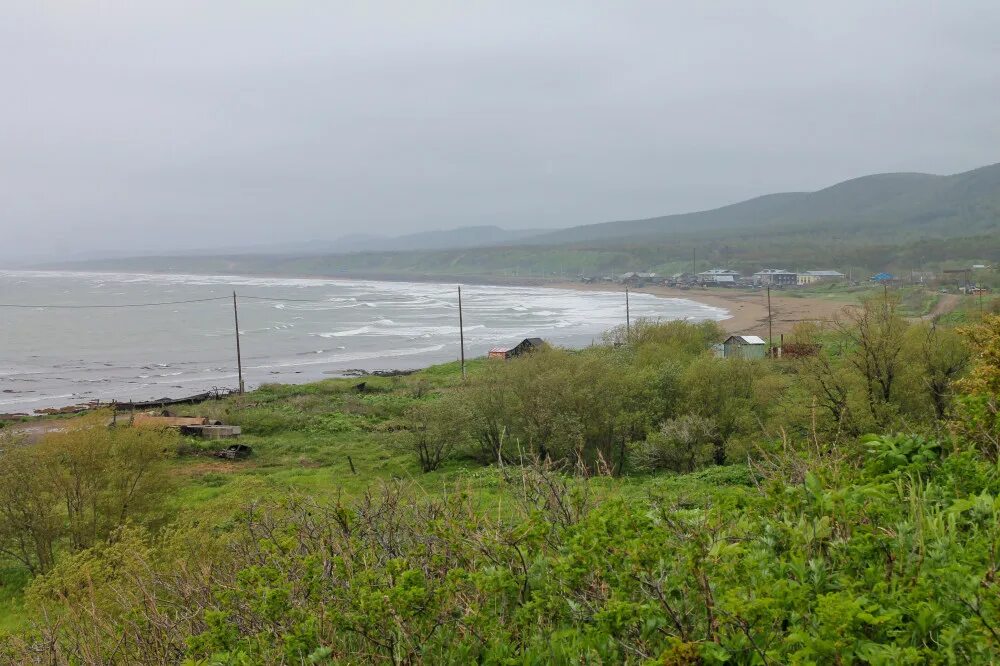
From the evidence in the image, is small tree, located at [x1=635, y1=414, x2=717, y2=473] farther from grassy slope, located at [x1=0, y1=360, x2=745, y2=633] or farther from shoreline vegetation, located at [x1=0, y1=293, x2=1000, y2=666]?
shoreline vegetation, located at [x1=0, y1=293, x2=1000, y2=666]

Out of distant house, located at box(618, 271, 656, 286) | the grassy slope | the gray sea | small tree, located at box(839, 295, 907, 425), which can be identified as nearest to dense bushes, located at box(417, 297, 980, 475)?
small tree, located at box(839, 295, 907, 425)

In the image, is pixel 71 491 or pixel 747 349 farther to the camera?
pixel 747 349

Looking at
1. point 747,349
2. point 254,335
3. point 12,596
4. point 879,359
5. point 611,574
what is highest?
point 611,574

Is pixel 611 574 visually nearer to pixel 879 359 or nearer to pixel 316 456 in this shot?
pixel 879 359

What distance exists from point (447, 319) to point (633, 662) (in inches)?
3469

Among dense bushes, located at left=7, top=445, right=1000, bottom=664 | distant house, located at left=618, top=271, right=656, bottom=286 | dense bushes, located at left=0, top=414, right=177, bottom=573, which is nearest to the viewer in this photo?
dense bushes, located at left=7, top=445, right=1000, bottom=664

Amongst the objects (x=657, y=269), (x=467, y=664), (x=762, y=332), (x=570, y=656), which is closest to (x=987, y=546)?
(x=570, y=656)

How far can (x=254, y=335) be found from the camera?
78438mm

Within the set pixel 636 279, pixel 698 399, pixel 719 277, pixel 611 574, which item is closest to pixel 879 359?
pixel 698 399

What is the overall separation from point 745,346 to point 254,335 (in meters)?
54.3

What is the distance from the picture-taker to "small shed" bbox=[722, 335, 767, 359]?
4019cm

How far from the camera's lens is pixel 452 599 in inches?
180

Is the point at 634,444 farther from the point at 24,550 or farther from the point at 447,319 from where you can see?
the point at 447,319

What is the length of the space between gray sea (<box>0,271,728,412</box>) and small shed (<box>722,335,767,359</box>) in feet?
70.5
